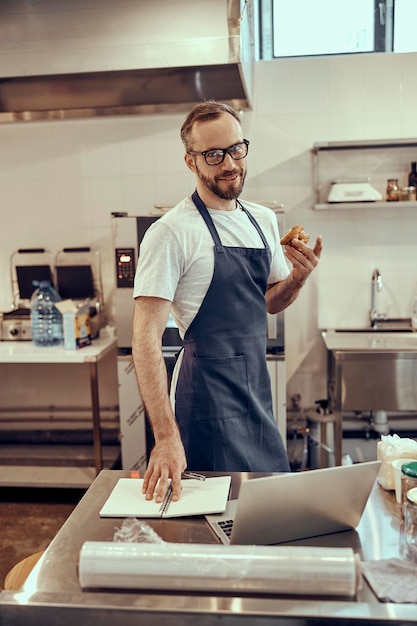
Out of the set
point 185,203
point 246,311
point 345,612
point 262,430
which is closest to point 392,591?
point 345,612

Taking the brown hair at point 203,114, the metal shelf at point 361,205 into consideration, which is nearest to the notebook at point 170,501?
the brown hair at point 203,114

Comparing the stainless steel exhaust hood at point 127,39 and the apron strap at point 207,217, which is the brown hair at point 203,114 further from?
the stainless steel exhaust hood at point 127,39

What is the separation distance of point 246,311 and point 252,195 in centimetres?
200

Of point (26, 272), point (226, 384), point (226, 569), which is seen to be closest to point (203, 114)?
point (226, 384)

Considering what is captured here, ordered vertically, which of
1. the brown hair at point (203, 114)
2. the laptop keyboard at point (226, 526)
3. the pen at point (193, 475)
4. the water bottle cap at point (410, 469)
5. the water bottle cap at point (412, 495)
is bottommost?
the laptop keyboard at point (226, 526)

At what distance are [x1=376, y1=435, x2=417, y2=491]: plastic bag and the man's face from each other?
2.65ft

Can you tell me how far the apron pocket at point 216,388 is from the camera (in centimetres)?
174

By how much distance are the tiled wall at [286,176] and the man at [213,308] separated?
1.87m

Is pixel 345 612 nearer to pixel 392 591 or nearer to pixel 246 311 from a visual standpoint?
pixel 392 591

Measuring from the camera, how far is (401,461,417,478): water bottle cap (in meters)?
1.20

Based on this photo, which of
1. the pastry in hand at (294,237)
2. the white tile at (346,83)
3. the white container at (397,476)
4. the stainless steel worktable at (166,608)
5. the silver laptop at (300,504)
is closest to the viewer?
the stainless steel worktable at (166,608)

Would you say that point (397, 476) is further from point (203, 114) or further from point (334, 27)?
point (334, 27)

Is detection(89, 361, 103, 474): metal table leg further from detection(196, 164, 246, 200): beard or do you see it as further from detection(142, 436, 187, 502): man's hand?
detection(142, 436, 187, 502): man's hand

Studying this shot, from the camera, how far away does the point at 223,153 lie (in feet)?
5.60
